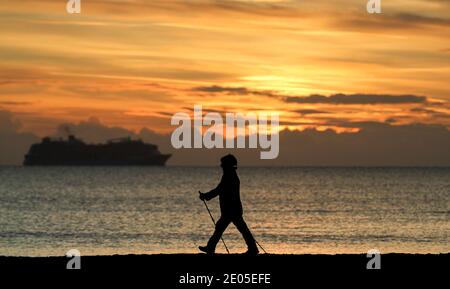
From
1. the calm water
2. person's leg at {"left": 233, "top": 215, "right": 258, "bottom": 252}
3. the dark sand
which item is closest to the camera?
the dark sand

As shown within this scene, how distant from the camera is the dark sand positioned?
50.0 feet

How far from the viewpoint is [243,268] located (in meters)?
16.0

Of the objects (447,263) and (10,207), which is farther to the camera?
(10,207)

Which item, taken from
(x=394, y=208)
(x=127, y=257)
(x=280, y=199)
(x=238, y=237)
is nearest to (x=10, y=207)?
(x=280, y=199)

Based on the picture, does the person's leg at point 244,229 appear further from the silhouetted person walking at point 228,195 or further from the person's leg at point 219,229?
the person's leg at point 219,229

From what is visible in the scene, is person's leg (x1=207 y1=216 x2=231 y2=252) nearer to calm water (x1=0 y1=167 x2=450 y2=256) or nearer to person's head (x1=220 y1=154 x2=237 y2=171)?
person's head (x1=220 y1=154 x2=237 y2=171)

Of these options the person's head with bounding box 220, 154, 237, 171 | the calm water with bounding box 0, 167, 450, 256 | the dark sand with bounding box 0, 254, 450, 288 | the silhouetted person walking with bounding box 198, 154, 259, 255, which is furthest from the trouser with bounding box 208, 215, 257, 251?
the calm water with bounding box 0, 167, 450, 256

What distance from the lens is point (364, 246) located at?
4178 cm

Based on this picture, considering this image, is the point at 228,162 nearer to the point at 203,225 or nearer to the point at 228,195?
the point at 228,195

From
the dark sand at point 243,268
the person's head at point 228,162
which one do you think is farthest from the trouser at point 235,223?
the person's head at point 228,162

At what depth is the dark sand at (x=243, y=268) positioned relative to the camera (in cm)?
1523
